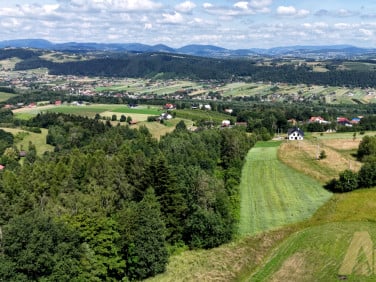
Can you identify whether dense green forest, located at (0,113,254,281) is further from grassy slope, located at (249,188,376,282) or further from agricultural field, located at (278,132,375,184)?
agricultural field, located at (278,132,375,184)

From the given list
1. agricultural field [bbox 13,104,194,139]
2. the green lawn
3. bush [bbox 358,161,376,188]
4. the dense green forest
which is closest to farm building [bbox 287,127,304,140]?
agricultural field [bbox 13,104,194,139]

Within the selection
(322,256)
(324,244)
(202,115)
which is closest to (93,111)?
(202,115)

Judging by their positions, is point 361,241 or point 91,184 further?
point 91,184

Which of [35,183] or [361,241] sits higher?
[35,183]

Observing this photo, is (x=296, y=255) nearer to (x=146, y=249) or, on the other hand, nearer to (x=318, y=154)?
(x=146, y=249)

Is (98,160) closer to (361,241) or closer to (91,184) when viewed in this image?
(91,184)

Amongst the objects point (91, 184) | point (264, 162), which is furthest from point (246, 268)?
point (264, 162)

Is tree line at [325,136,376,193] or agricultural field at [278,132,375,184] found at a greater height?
tree line at [325,136,376,193]
